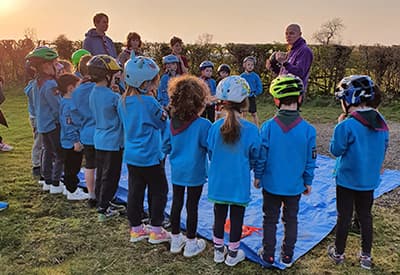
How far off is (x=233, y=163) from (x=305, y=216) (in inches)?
60.7

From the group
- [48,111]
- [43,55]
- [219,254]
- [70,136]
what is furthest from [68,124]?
[219,254]

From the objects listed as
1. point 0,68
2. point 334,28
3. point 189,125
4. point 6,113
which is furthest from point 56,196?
point 334,28

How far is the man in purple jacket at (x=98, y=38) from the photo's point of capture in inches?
234

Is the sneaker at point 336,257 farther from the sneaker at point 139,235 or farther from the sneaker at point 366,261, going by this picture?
the sneaker at point 139,235

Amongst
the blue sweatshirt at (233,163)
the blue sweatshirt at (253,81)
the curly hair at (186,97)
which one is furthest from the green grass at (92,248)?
the blue sweatshirt at (253,81)

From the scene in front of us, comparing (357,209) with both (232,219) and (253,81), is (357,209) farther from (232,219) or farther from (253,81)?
(253,81)

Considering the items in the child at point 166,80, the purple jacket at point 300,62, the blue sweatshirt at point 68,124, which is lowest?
the blue sweatshirt at point 68,124

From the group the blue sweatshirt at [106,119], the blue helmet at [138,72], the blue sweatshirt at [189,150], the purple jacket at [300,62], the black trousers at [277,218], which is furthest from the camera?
the purple jacket at [300,62]

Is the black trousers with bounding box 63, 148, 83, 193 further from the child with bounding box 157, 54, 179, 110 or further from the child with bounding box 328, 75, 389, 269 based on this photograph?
the child with bounding box 328, 75, 389, 269

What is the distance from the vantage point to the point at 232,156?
10.4 ft

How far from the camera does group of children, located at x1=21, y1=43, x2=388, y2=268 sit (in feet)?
10.2

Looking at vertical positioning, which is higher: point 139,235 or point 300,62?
point 300,62

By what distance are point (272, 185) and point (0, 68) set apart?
13.9 m

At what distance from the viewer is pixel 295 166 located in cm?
313
